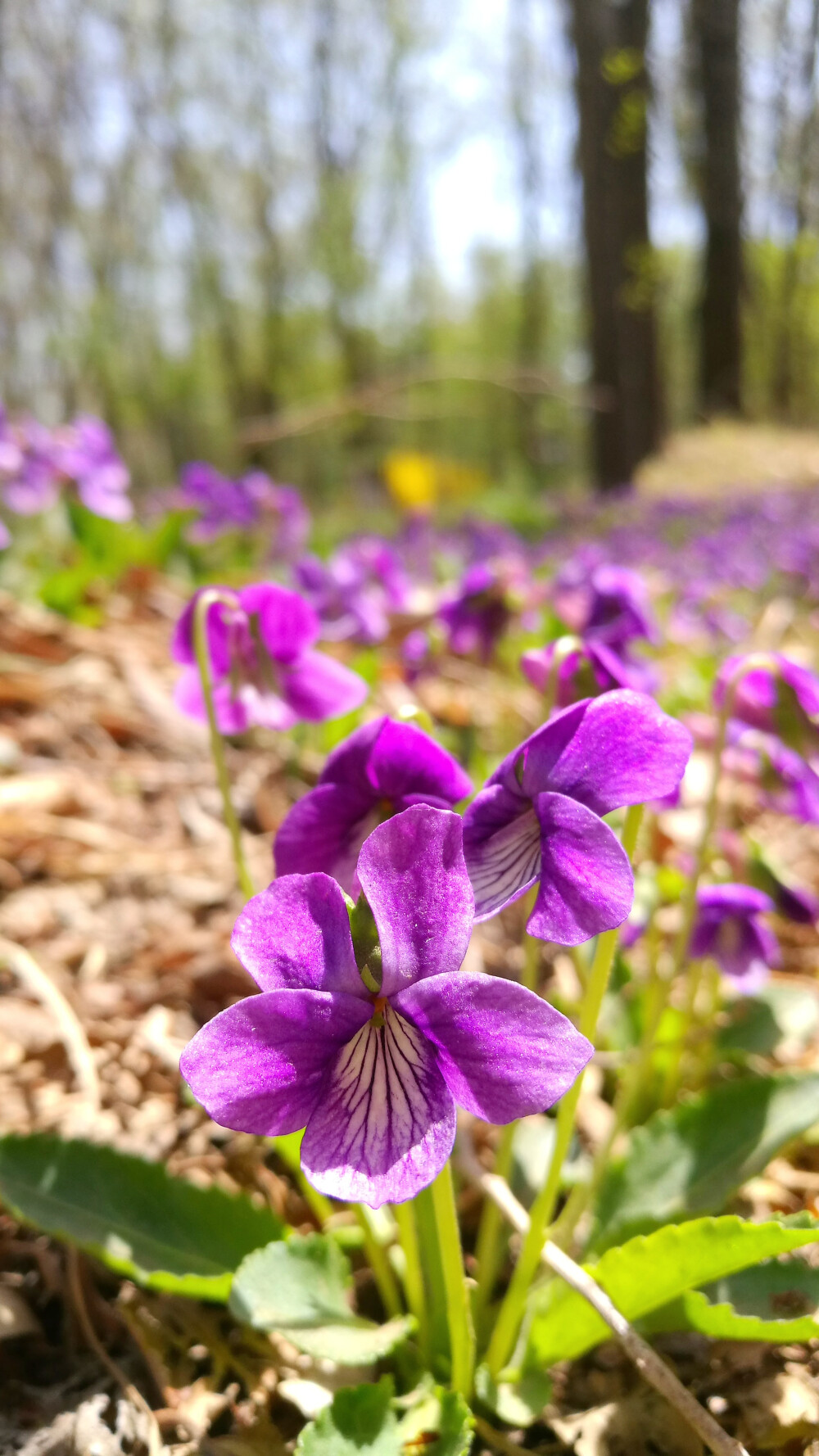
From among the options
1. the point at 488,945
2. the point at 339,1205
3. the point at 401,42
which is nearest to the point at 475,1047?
the point at 339,1205

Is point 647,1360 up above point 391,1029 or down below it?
below

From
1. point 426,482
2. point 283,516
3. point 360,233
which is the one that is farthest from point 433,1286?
point 360,233

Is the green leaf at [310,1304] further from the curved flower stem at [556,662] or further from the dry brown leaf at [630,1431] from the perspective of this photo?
the curved flower stem at [556,662]

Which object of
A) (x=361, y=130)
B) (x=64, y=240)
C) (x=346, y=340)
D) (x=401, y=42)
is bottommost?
(x=346, y=340)

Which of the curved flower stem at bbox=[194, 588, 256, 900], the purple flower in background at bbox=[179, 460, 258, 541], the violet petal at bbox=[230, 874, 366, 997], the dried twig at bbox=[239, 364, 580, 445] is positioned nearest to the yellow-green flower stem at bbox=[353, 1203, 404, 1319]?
the curved flower stem at bbox=[194, 588, 256, 900]

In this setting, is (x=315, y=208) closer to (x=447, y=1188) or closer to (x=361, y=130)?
(x=361, y=130)

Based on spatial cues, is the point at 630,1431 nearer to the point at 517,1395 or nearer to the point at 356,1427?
the point at 517,1395
